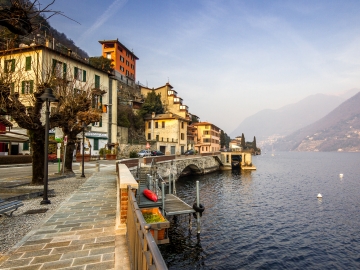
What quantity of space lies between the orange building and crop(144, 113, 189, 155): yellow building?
20.2m

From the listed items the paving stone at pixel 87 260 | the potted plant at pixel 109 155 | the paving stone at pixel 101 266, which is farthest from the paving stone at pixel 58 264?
the potted plant at pixel 109 155

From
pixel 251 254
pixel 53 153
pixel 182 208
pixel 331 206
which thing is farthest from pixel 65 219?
pixel 53 153

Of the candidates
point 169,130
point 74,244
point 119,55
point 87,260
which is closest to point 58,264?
point 87,260

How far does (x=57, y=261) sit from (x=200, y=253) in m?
9.54

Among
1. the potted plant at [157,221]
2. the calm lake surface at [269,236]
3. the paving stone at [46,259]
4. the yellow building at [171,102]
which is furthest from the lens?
the yellow building at [171,102]

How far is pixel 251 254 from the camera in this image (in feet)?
42.5

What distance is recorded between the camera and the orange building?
224 feet

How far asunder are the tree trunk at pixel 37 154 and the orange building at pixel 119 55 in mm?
57188

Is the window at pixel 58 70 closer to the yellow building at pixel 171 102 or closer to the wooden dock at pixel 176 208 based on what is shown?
the wooden dock at pixel 176 208

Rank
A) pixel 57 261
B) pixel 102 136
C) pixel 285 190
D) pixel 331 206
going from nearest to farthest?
pixel 57 261 < pixel 331 206 < pixel 285 190 < pixel 102 136

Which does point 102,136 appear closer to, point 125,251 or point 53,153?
point 53,153

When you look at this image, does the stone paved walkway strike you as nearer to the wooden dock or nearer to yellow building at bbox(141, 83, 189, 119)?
the wooden dock

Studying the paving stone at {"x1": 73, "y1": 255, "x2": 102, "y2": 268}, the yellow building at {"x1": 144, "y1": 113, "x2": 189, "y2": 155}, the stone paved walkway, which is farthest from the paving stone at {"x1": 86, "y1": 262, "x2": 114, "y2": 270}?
the yellow building at {"x1": 144, "y1": 113, "x2": 189, "y2": 155}

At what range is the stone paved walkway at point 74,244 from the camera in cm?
495
